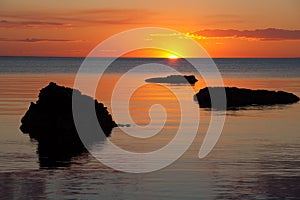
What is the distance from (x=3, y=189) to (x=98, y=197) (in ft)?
15.2

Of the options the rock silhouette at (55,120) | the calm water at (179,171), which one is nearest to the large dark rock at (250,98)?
the calm water at (179,171)

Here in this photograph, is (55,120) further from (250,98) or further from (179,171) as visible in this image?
(250,98)

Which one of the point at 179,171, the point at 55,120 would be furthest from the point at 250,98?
the point at 179,171

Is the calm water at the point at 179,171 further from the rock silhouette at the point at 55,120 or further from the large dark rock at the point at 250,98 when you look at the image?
the large dark rock at the point at 250,98

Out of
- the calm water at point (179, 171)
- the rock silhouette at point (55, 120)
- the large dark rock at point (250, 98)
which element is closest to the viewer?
the calm water at point (179, 171)

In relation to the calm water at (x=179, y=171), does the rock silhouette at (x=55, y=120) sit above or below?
above

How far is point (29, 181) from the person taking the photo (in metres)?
32.9

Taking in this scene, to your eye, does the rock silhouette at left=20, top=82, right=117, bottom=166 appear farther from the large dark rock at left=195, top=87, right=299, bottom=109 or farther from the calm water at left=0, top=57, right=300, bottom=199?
the large dark rock at left=195, top=87, right=299, bottom=109

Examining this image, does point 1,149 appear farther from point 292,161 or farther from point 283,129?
point 283,129

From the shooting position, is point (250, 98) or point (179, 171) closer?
point (179, 171)

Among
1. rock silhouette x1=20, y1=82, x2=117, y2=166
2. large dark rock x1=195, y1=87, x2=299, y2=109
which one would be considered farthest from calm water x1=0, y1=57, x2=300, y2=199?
large dark rock x1=195, y1=87, x2=299, y2=109

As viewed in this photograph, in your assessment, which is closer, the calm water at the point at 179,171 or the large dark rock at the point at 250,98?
the calm water at the point at 179,171

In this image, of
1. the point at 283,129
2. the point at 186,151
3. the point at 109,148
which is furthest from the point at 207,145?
the point at 283,129

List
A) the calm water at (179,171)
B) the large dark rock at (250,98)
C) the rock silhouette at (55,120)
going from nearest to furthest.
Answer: the calm water at (179,171) < the rock silhouette at (55,120) < the large dark rock at (250,98)
